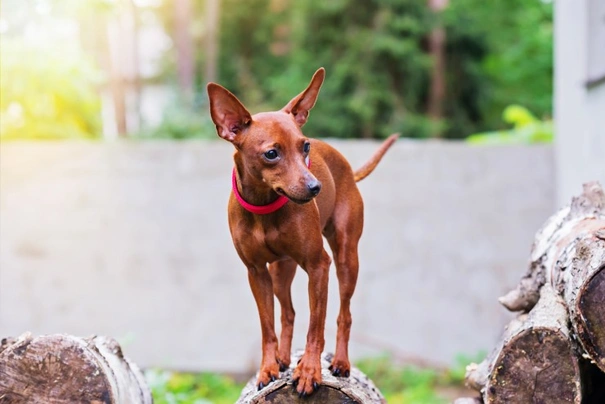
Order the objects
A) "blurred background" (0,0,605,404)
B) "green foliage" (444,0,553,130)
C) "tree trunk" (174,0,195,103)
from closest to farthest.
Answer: "blurred background" (0,0,605,404), "green foliage" (444,0,553,130), "tree trunk" (174,0,195,103)

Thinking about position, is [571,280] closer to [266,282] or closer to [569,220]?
[569,220]

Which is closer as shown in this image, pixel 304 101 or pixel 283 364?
pixel 304 101

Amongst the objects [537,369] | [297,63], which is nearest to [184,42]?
[297,63]

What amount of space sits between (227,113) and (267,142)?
0.19 m

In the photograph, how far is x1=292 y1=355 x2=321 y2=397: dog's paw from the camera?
258 cm

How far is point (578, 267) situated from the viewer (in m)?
2.74

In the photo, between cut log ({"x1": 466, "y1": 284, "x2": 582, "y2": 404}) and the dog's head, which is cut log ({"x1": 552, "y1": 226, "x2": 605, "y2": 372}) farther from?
the dog's head

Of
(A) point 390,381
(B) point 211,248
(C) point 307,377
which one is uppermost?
(C) point 307,377

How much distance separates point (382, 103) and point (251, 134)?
9.31 meters

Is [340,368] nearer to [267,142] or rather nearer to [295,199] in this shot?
[295,199]

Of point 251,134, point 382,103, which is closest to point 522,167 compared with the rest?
point 382,103

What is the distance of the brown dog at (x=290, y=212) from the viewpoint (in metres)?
2.44

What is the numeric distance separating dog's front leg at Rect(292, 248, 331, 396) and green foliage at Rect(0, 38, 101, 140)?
566 cm

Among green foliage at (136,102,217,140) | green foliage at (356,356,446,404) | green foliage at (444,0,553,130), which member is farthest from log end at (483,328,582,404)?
green foliage at (444,0,553,130)
